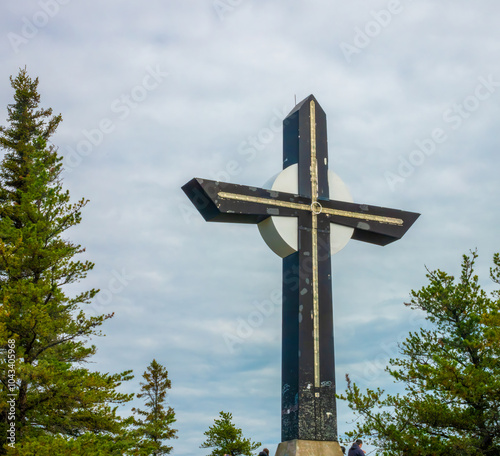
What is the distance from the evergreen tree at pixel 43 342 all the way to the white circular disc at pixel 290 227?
5726 mm

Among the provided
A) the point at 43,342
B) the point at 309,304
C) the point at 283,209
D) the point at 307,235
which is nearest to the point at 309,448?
the point at 309,304

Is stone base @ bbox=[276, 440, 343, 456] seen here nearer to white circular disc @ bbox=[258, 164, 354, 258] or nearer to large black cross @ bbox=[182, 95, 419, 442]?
large black cross @ bbox=[182, 95, 419, 442]

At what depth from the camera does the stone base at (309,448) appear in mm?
8609

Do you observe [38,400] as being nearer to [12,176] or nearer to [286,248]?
[286,248]

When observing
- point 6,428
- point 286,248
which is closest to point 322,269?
point 286,248

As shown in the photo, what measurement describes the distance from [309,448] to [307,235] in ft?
11.3

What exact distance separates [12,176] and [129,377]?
8.88m

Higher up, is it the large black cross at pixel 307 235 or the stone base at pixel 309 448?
the large black cross at pixel 307 235

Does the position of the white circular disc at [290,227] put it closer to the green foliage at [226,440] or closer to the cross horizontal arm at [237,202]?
the cross horizontal arm at [237,202]

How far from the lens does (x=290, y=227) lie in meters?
10.2

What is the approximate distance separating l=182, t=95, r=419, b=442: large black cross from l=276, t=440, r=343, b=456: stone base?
0.10m

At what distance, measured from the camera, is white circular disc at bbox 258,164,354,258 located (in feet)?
33.1

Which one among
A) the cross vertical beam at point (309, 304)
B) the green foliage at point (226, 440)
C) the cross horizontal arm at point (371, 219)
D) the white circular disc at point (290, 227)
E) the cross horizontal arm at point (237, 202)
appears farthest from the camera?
the green foliage at point (226, 440)

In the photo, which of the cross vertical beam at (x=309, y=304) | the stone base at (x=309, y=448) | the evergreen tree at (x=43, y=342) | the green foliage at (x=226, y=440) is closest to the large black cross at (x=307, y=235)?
the cross vertical beam at (x=309, y=304)
